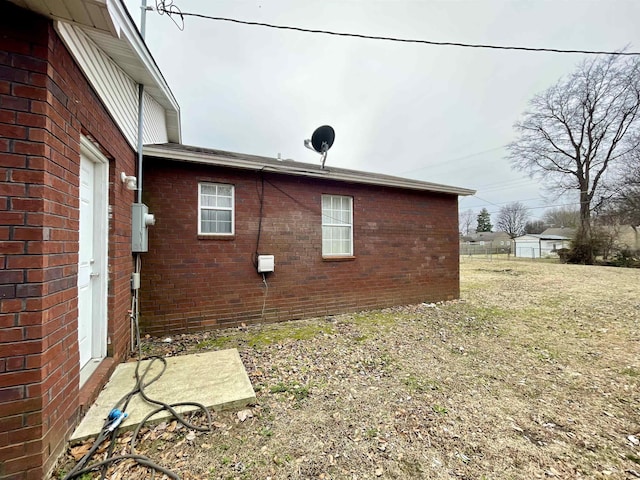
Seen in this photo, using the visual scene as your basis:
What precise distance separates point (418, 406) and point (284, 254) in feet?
11.4

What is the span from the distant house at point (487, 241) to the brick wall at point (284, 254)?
98.4 feet

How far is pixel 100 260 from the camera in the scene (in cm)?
280

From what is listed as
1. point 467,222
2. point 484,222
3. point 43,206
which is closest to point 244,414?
point 43,206

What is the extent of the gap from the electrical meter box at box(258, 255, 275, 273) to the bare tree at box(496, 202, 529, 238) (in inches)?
2235

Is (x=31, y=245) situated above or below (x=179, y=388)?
above

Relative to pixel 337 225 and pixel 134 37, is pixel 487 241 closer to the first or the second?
pixel 337 225

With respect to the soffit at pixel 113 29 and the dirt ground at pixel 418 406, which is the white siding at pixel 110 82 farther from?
the dirt ground at pixel 418 406

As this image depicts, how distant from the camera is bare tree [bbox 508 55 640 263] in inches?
674

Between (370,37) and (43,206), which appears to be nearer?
(43,206)

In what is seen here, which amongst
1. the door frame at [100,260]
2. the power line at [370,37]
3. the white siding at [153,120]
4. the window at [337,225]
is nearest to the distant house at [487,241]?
the power line at [370,37]

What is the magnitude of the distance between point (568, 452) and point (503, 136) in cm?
2768

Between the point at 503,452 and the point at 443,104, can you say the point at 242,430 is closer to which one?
the point at 503,452

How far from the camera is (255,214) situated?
494cm

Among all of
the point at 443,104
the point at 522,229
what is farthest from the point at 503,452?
the point at 522,229
